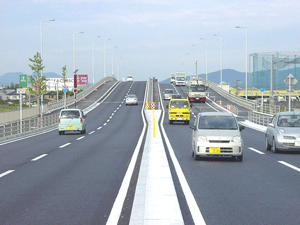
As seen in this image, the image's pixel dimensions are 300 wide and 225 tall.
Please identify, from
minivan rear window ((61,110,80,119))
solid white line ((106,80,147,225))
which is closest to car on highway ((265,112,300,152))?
solid white line ((106,80,147,225))

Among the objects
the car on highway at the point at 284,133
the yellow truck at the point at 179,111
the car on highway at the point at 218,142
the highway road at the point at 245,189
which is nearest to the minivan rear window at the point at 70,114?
the yellow truck at the point at 179,111

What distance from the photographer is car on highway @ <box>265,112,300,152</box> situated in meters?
16.3

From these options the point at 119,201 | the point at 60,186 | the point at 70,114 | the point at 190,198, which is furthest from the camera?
the point at 70,114

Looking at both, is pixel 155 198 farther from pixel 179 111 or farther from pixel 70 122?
pixel 179 111

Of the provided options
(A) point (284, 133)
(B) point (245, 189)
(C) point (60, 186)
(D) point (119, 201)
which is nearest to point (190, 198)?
(D) point (119, 201)

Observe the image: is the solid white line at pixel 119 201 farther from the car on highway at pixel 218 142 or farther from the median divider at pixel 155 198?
the car on highway at pixel 218 142

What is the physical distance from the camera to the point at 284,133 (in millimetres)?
16547

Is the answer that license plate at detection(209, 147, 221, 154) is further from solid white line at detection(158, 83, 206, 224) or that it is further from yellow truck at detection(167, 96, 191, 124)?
yellow truck at detection(167, 96, 191, 124)

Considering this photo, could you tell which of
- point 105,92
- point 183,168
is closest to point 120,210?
point 183,168

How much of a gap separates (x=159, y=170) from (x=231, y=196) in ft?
11.2

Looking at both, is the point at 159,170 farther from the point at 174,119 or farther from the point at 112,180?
the point at 174,119

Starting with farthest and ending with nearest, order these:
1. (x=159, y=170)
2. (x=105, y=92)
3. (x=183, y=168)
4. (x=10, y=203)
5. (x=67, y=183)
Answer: (x=105, y=92) < (x=183, y=168) < (x=159, y=170) < (x=67, y=183) < (x=10, y=203)

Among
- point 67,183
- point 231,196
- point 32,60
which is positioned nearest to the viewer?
point 231,196

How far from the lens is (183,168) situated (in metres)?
12.6
